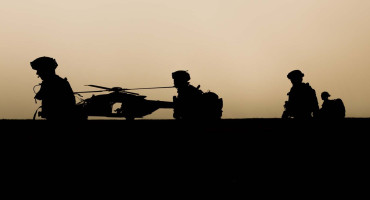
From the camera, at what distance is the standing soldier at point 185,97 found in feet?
22.2

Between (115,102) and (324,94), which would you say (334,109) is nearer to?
(324,94)

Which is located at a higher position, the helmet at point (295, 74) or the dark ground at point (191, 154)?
the helmet at point (295, 74)

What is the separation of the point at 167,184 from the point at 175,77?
→ 2.66 metres

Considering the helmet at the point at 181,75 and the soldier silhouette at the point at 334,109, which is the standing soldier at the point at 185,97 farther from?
the soldier silhouette at the point at 334,109

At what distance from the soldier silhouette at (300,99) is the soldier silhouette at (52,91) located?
4.37 metres

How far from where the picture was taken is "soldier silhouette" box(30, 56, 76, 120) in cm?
554

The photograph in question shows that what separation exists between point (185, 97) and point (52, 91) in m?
2.46

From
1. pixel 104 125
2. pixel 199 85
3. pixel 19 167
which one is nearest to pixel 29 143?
pixel 19 167

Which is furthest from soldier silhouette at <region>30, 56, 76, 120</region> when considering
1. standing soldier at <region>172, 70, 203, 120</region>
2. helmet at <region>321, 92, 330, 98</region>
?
helmet at <region>321, 92, 330, 98</region>

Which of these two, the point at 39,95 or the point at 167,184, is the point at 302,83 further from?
the point at 39,95

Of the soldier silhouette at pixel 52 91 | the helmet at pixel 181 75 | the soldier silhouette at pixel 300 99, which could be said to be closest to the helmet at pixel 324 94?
the soldier silhouette at pixel 300 99

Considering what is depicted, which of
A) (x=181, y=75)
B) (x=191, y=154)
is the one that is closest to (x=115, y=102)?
(x=181, y=75)

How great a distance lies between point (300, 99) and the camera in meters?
7.47

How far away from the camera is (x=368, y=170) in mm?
4914
